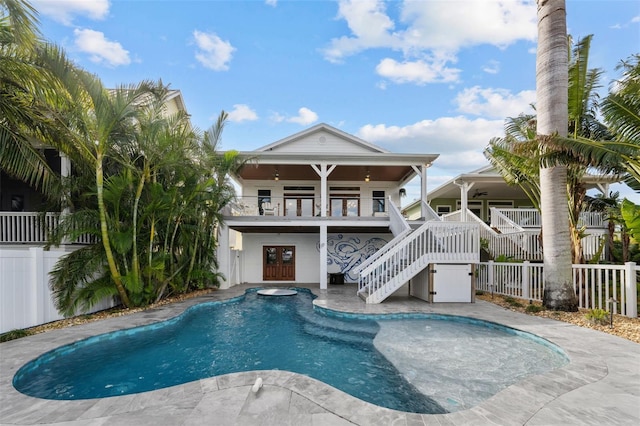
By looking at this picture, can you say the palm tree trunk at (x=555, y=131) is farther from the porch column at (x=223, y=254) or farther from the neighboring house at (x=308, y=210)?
the porch column at (x=223, y=254)

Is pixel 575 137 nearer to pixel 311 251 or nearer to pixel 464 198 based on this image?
pixel 464 198

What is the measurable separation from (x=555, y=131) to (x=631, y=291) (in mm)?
4058

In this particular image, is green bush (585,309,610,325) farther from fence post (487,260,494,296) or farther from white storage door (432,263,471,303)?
fence post (487,260,494,296)

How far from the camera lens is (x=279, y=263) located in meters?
16.0

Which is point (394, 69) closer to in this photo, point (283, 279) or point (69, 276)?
point (283, 279)

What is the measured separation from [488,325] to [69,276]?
33.6ft

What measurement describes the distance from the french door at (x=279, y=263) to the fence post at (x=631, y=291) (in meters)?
12.3

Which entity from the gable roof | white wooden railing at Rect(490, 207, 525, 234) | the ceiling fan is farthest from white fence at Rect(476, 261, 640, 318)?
the ceiling fan

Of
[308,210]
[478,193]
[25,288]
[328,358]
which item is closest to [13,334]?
[25,288]

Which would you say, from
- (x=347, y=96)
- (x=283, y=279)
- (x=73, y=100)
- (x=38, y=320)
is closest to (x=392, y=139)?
(x=347, y=96)

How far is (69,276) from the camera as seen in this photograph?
739 centimetres

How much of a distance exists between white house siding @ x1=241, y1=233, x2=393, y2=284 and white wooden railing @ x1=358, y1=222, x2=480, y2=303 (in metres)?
5.87

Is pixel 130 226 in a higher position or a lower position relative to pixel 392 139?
lower

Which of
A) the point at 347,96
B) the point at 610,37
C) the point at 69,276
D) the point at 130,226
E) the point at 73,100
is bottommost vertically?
the point at 69,276
